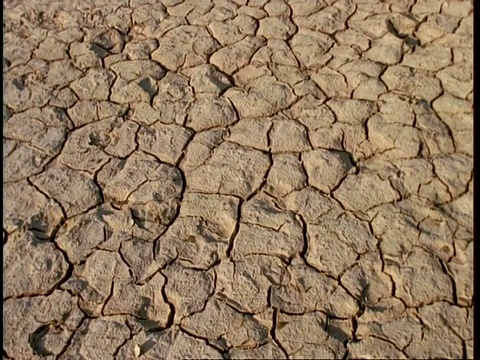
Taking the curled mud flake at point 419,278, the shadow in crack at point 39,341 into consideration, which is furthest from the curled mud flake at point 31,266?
the curled mud flake at point 419,278

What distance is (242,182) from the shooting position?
223 cm

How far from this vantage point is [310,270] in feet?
6.37

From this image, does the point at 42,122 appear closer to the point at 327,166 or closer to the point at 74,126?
the point at 74,126

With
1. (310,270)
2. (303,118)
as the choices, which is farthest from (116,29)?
(310,270)

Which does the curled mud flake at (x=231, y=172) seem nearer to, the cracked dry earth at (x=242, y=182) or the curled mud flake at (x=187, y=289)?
the cracked dry earth at (x=242, y=182)

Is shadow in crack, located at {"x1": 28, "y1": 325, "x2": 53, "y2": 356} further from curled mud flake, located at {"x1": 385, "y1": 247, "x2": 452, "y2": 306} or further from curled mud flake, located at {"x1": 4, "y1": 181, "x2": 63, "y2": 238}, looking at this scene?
curled mud flake, located at {"x1": 385, "y1": 247, "x2": 452, "y2": 306}

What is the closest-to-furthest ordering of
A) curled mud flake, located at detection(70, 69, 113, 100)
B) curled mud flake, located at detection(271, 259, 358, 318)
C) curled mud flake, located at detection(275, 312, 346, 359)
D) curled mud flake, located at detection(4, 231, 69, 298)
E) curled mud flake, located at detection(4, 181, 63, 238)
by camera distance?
1. curled mud flake, located at detection(275, 312, 346, 359)
2. curled mud flake, located at detection(271, 259, 358, 318)
3. curled mud flake, located at detection(4, 231, 69, 298)
4. curled mud flake, located at detection(4, 181, 63, 238)
5. curled mud flake, located at detection(70, 69, 113, 100)

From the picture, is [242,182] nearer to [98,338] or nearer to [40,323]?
[98,338]

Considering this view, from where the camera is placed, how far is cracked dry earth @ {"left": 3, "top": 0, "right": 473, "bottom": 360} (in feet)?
5.97

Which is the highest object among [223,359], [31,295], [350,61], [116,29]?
[116,29]

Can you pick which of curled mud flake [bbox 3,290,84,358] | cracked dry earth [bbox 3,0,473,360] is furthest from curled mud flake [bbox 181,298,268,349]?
curled mud flake [bbox 3,290,84,358]

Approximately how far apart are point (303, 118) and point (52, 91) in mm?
1307

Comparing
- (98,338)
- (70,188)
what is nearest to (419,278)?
(98,338)

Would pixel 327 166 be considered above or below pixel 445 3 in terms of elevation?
below
